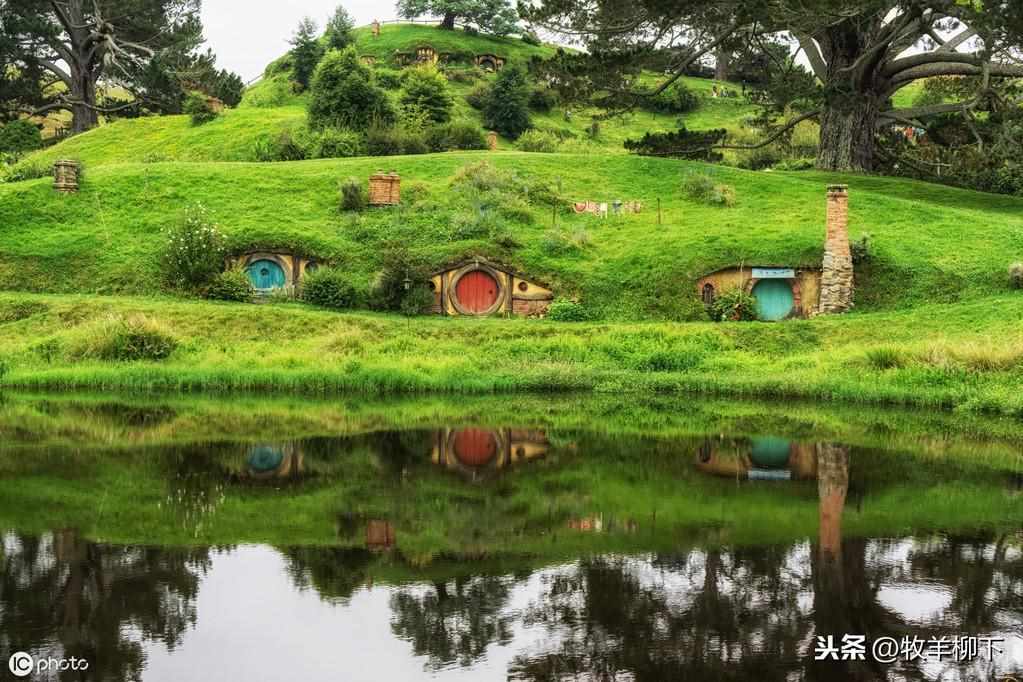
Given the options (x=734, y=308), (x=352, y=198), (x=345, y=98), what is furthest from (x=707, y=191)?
(x=345, y=98)

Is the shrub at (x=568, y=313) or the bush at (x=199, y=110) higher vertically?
the bush at (x=199, y=110)

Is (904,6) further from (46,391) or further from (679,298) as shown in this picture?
(46,391)

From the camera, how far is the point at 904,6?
37.2 m

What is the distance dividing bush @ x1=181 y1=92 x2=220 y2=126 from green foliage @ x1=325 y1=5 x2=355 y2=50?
1825 cm

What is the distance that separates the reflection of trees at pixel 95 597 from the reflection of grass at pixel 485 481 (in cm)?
69

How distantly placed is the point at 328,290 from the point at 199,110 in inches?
1156

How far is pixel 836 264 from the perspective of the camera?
34.8 meters

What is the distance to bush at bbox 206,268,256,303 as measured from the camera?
35750mm

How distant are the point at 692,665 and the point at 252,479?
880cm

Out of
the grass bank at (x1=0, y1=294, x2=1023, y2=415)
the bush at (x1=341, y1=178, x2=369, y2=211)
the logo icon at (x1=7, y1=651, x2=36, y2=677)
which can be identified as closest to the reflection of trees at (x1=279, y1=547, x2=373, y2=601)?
the logo icon at (x1=7, y1=651, x2=36, y2=677)

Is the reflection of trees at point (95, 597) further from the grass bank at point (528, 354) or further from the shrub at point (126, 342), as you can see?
the shrub at point (126, 342)

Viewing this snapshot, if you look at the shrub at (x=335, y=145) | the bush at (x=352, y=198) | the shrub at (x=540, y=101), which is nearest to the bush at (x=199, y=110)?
the shrub at (x=335, y=145)

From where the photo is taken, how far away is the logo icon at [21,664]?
28.6ft

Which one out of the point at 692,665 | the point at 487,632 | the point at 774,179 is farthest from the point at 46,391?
the point at 774,179
